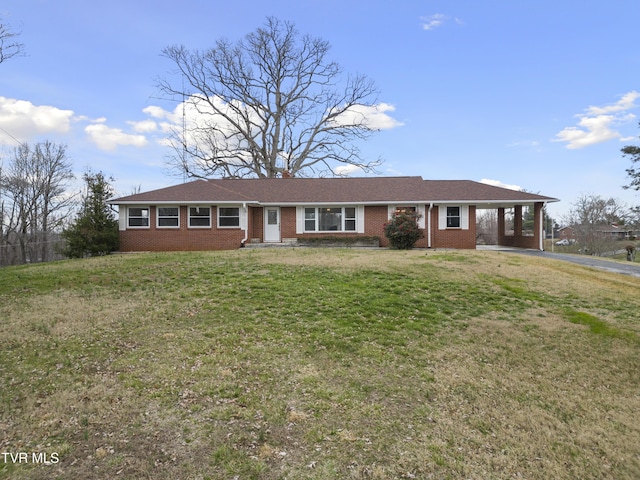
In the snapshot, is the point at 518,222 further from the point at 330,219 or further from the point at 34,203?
the point at 34,203

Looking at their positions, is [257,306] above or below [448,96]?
below

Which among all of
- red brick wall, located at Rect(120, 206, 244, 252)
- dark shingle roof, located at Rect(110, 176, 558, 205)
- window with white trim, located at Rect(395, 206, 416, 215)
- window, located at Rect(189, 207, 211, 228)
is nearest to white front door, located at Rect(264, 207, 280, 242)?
dark shingle roof, located at Rect(110, 176, 558, 205)

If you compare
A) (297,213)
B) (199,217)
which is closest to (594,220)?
(297,213)

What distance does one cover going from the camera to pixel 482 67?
17.3 meters

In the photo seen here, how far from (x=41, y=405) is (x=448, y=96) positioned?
19932 mm

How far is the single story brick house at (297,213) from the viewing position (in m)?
19.4

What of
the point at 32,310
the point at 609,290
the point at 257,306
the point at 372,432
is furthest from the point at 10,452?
the point at 609,290

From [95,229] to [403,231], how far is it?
48.9 ft

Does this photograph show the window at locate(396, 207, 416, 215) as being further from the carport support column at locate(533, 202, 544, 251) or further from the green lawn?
the green lawn

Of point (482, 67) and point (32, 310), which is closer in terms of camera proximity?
point (32, 310)

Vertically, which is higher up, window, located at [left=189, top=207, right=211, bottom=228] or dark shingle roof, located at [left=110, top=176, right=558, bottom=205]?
dark shingle roof, located at [left=110, top=176, right=558, bottom=205]

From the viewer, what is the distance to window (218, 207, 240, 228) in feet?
64.9

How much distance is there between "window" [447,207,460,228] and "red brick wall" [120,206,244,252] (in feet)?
36.4

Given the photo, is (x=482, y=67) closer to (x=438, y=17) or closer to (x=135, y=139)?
(x=438, y=17)
